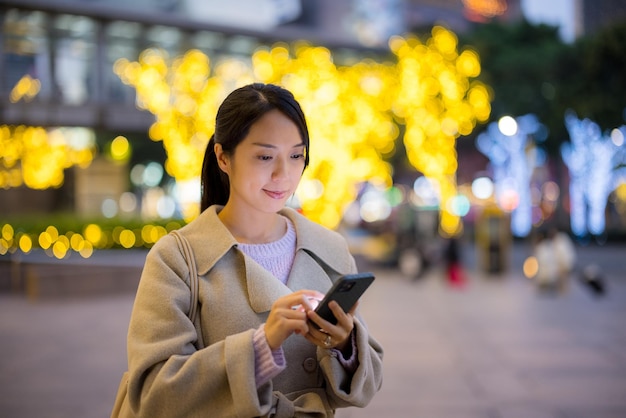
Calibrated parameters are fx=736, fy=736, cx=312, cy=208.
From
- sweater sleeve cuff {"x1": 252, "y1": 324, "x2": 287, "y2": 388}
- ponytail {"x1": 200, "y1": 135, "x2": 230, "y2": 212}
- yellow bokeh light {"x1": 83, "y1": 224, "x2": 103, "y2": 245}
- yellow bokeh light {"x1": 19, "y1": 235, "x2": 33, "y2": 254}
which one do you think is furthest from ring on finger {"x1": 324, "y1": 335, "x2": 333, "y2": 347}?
yellow bokeh light {"x1": 19, "y1": 235, "x2": 33, "y2": 254}

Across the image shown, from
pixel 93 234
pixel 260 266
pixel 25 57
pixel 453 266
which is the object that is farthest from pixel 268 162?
pixel 25 57

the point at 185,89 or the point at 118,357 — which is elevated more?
A: the point at 185,89

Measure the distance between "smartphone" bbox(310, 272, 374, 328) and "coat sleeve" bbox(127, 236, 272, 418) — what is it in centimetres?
22

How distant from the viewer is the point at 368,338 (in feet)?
8.13

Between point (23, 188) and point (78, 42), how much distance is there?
6.38m

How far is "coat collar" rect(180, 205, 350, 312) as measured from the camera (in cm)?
228

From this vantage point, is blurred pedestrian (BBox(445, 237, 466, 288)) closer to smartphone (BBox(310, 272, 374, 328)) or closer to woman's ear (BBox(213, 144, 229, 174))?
woman's ear (BBox(213, 144, 229, 174))

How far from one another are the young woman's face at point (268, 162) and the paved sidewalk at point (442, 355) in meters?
4.21

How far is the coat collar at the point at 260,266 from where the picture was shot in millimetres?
2277

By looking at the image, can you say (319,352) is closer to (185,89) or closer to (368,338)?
(368,338)

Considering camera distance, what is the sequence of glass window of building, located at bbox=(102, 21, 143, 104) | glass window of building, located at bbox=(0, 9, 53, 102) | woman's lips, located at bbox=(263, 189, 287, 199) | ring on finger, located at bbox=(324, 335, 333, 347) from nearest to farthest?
ring on finger, located at bbox=(324, 335, 333, 347)
woman's lips, located at bbox=(263, 189, 287, 199)
glass window of building, located at bbox=(0, 9, 53, 102)
glass window of building, located at bbox=(102, 21, 143, 104)

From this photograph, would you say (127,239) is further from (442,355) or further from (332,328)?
(332,328)

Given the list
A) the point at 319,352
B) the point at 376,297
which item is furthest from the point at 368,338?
the point at 376,297

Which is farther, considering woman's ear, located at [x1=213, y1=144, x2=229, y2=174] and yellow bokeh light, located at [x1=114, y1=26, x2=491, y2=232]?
yellow bokeh light, located at [x1=114, y1=26, x2=491, y2=232]
